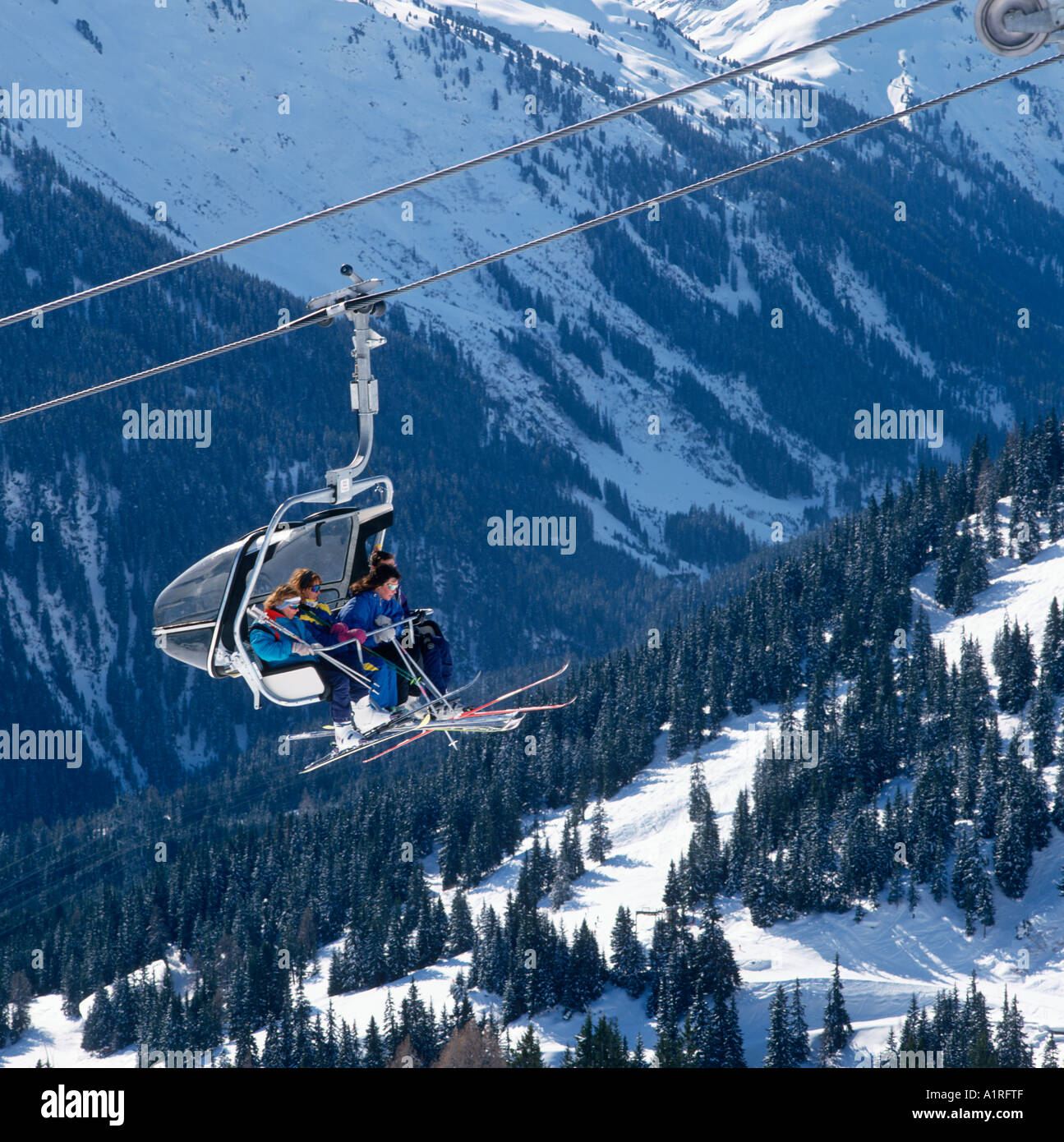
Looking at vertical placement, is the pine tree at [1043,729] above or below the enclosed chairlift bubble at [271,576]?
below

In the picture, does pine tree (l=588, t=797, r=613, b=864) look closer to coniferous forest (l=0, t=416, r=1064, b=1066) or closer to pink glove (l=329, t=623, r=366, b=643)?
coniferous forest (l=0, t=416, r=1064, b=1066)

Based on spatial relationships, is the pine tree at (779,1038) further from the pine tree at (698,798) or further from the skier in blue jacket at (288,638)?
the skier in blue jacket at (288,638)

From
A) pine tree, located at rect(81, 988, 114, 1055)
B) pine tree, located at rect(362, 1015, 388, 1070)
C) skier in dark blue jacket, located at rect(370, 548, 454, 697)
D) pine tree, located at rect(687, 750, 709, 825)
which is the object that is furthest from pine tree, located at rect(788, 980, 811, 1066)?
skier in dark blue jacket, located at rect(370, 548, 454, 697)

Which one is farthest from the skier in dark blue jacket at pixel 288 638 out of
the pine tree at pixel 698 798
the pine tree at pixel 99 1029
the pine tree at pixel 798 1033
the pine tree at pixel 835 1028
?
the pine tree at pixel 99 1029

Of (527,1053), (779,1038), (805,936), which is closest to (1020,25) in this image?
(527,1053)

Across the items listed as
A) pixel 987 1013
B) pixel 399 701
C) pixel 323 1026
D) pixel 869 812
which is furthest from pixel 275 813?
pixel 399 701
